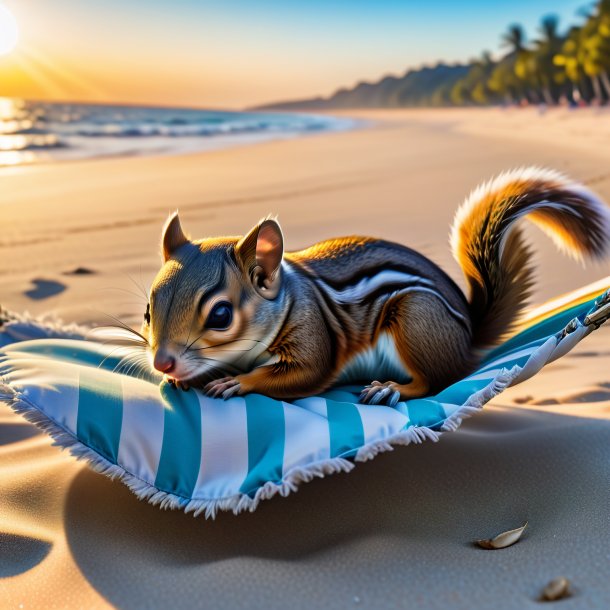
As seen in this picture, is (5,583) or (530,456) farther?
(530,456)

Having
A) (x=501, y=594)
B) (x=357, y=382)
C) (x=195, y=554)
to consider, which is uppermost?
(x=357, y=382)

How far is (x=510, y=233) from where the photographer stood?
2.71 metres

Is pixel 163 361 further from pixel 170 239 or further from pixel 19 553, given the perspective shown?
pixel 19 553

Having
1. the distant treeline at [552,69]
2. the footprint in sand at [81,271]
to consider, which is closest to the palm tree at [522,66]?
the distant treeline at [552,69]

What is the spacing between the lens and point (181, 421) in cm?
221

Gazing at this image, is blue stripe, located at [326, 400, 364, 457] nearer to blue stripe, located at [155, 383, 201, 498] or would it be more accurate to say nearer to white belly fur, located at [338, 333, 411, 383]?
white belly fur, located at [338, 333, 411, 383]

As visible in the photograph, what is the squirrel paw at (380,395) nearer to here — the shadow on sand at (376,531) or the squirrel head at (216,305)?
the shadow on sand at (376,531)

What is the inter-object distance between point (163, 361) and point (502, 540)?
1091 mm

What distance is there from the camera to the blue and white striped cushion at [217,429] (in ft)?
6.81

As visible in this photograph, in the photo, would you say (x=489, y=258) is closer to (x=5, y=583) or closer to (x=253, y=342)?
(x=253, y=342)

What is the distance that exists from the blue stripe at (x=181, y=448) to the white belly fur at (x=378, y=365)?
0.59m

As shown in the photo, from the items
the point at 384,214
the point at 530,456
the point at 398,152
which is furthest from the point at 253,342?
the point at 398,152

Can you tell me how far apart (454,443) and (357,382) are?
0.41 metres

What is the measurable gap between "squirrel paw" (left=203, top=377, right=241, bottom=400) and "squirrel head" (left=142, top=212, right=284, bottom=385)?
0.16 feet
